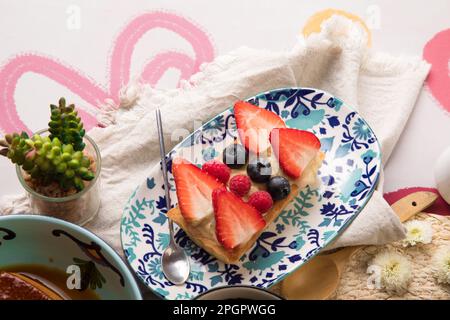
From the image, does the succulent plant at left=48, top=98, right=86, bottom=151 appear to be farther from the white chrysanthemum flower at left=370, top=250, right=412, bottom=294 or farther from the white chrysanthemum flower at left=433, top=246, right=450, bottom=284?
the white chrysanthemum flower at left=433, top=246, right=450, bottom=284

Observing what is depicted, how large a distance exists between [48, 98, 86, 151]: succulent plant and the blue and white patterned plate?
211 millimetres

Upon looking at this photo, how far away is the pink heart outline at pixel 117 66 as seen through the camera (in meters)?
1.53

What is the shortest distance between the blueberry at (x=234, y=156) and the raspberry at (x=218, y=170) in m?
0.02

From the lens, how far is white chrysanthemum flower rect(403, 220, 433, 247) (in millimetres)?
1385

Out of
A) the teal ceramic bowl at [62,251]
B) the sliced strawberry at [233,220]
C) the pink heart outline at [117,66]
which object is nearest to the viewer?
the teal ceramic bowl at [62,251]

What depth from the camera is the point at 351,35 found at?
1.61 m

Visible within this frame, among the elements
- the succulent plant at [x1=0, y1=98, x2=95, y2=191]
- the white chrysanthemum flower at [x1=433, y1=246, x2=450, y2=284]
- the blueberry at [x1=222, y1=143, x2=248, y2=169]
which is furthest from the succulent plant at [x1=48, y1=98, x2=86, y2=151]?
the white chrysanthemum flower at [x1=433, y1=246, x2=450, y2=284]

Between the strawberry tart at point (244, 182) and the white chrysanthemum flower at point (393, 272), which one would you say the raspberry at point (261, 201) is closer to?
the strawberry tart at point (244, 182)

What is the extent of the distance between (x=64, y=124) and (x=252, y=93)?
48 centimetres

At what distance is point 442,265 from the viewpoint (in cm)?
135

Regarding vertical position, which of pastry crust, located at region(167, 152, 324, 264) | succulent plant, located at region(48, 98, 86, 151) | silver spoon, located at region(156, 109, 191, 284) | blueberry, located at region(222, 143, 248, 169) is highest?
succulent plant, located at region(48, 98, 86, 151)

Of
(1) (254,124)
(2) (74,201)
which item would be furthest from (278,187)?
(2) (74,201)

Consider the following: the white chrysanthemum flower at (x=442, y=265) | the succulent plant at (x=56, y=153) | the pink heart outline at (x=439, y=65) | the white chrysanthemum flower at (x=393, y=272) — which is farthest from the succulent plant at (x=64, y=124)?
the pink heart outline at (x=439, y=65)
